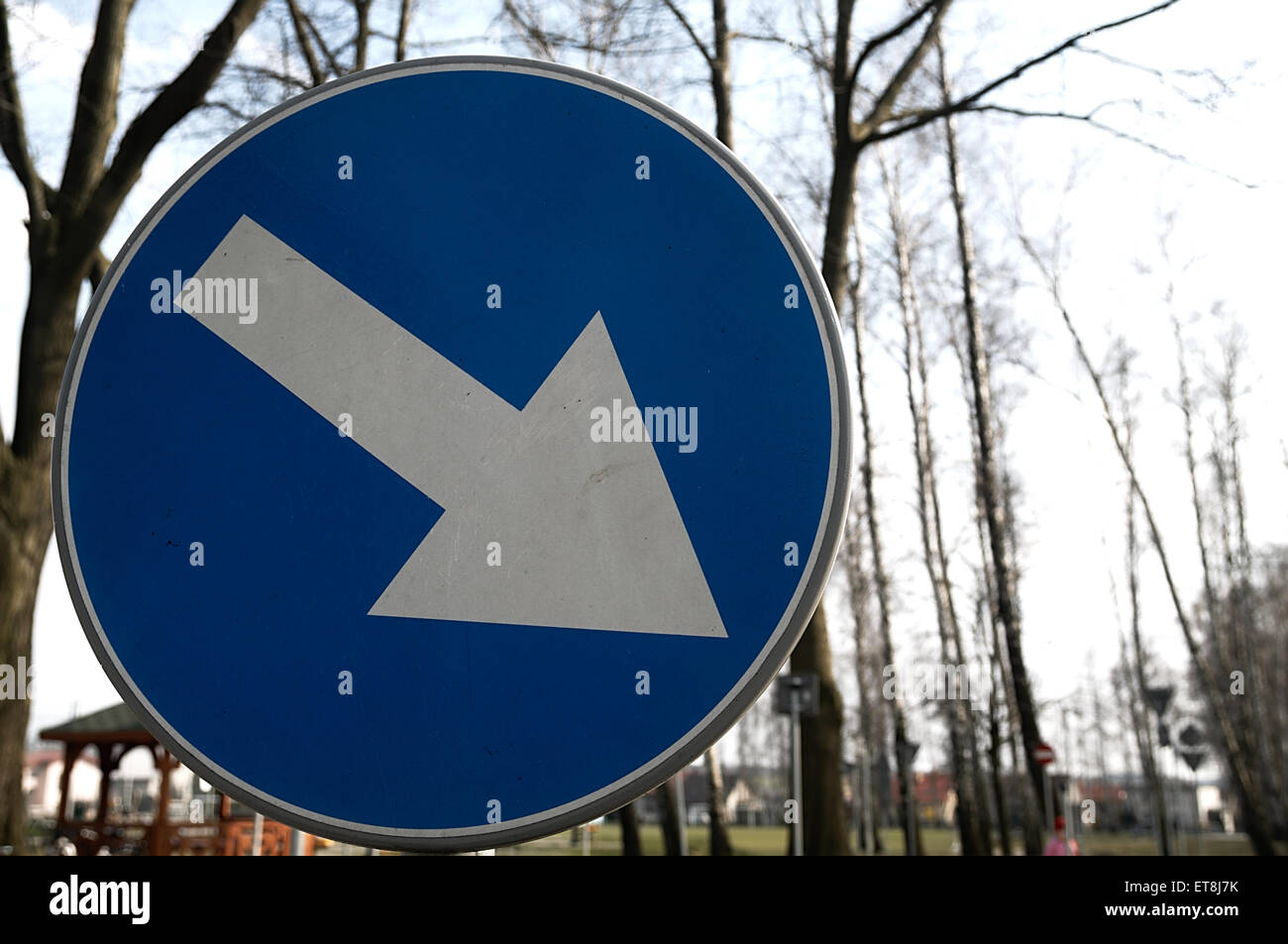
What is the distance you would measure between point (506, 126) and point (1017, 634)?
1694cm

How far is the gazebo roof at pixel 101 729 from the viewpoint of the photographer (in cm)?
1472

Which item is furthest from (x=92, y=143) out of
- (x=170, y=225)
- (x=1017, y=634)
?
(x=1017, y=634)

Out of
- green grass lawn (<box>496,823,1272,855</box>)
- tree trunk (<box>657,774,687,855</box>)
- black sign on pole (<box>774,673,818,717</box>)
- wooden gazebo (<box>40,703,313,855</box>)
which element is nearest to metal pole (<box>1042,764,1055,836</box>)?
green grass lawn (<box>496,823,1272,855</box>)

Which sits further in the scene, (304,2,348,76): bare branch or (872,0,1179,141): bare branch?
(304,2,348,76): bare branch

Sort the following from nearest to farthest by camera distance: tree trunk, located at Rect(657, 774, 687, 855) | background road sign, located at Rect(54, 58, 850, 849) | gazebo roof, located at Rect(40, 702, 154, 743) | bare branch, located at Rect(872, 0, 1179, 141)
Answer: background road sign, located at Rect(54, 58, 850, 849) < bare branch, located at Rect(872, 0, 1179, 141) < gazebo roof, located at Rect(40, 702, 154, 743) < tree trunk, located at Rect(657, 774, 687, 855)

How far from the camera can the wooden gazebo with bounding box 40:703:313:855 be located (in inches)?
572

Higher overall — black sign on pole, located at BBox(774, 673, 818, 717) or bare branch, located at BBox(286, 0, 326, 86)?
bare branch, located at BBox(286, 0, 326, 86)

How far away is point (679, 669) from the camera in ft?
3.36

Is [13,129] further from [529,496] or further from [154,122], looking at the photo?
[529,496]

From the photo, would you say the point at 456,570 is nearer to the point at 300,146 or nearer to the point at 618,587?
the point at 618,587

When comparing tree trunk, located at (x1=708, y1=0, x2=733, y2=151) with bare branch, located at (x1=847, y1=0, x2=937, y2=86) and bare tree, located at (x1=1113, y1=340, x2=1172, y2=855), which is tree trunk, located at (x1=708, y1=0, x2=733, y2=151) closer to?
bare branch, located at (x1=847, y1=0, x2=937, y2=86)

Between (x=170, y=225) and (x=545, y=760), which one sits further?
(x=170, y=225)
